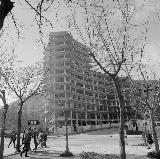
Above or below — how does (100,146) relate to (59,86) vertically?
below

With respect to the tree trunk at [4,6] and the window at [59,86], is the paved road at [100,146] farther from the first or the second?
the window at [59,86]

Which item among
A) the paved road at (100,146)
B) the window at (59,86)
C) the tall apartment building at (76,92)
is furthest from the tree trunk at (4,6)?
the window at (59,86)

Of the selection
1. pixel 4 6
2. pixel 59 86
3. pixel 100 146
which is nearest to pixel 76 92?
pixel 59 86

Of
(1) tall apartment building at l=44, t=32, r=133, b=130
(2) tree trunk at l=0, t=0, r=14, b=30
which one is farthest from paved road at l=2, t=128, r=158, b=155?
(1) tall apartment building at l=44, t=32, r=133, b=130

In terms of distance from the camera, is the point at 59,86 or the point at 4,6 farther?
the point at 59,86

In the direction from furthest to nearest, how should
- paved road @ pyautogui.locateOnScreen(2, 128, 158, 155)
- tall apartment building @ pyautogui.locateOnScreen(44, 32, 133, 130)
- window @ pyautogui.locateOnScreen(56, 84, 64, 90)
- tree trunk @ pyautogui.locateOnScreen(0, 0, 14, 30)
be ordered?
window @ pyautogui.locateOnScreen(56, 84, 64, 90) < tall apartment building @ pyautogui.locateOnScreen(44, 32, 133, 130) < paved road @ pyautogui.locateOnScreen(2, 128, 158, 155) < tree trunk @ pyautogui.locateOnScreen(0, 0, 14, 30)

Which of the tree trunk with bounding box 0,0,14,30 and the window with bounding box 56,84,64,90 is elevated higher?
the window with bounding box 56,84,64,90

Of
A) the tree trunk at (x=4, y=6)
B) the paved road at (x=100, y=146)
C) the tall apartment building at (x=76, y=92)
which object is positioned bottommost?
the paved road at (x=100, y=146)

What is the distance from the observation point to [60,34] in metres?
86.9

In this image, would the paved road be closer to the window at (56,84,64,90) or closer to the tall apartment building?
the tall apartment building

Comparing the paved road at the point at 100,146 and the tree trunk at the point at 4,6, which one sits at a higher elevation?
the tree trunk at the point at 4,6

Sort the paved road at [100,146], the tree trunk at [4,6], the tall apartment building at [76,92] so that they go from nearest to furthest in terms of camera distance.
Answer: the tree trunk at [4,6]
the paved road at [100,146]
the tall apartment building at [76,92]

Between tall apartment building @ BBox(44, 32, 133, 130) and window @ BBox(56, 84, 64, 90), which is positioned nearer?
tall apartment building @ BBox(44, 32, 133, 130)

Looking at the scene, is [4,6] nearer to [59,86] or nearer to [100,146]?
[100,146]
